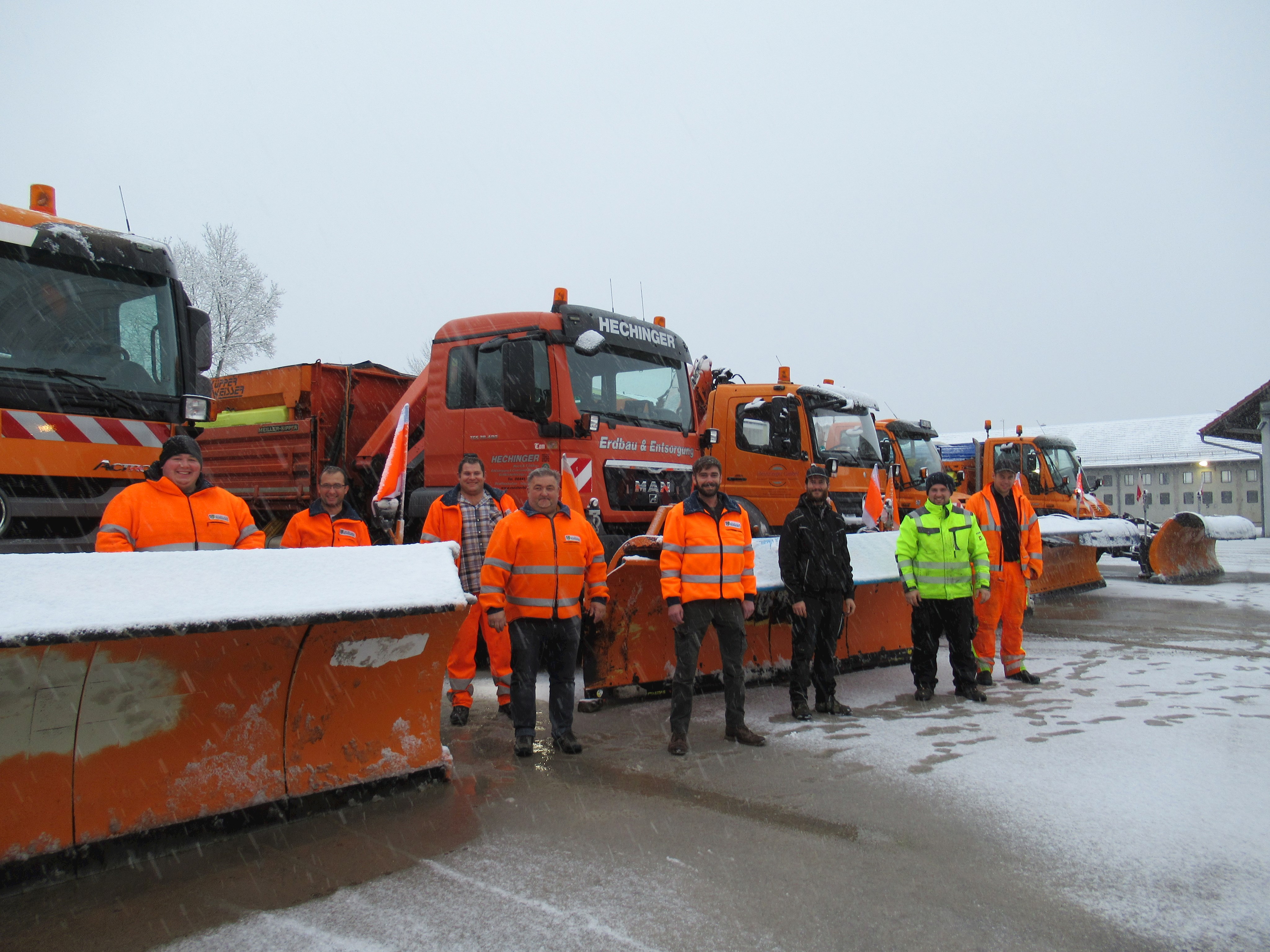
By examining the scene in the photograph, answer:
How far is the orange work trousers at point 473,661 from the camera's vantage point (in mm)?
5426

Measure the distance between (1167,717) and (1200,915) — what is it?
114 inches

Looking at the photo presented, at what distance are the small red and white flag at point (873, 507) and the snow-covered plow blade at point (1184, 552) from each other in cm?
684

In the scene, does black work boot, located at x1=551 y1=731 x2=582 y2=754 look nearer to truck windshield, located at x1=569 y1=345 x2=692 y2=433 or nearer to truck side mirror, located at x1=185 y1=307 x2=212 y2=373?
truck windshield, located at x1=569 y1=345 x2=692 y2=433

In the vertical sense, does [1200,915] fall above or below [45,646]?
below

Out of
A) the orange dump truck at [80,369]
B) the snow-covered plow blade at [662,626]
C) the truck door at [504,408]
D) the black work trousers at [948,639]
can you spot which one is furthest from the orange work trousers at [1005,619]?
the orange dump truck at [80,369]

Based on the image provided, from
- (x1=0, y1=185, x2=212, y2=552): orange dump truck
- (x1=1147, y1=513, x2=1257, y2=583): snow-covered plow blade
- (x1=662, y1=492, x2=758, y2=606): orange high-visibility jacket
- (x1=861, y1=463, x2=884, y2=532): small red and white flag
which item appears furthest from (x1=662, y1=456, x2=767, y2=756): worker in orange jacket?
(x1=1147, y1=513, x2=1257, y2=583): snow-covered plow blade

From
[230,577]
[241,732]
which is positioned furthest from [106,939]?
[230,577]

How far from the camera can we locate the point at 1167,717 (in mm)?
5266

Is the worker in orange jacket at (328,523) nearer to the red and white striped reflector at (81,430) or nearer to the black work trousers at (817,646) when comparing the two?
the red and white striped reflector at (81,430)

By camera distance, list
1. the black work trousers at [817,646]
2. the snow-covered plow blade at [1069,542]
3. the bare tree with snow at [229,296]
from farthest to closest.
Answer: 1. the bare tree with snow at [229,296]
2. the snow-covered plow blade at [1069,542]
3. the black work trousers at [817,646]

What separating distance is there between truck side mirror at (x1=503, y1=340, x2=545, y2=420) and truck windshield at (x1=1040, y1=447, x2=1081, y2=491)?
432 inches

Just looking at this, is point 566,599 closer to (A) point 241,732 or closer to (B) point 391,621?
(B) point 391,621

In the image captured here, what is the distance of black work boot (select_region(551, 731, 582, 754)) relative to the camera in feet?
15.4

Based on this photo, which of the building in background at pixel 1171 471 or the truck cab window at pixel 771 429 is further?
the building in background at pixel 1171 471
